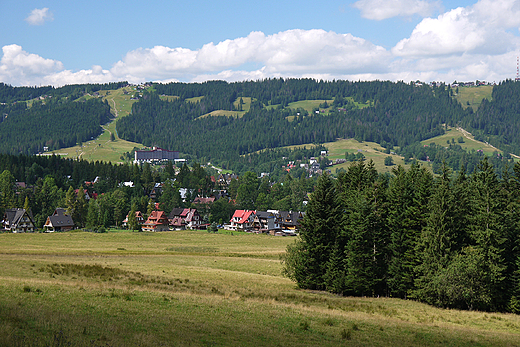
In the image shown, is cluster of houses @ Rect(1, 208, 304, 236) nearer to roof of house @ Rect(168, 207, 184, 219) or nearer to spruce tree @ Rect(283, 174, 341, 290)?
roof of house @ Rect(168, 207, 184, 219)

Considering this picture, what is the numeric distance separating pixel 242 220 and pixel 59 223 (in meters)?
55.6

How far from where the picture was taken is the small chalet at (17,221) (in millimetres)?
126925

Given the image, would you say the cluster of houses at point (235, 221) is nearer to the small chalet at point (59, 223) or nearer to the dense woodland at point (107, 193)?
the dense woodland at point (107, 193)

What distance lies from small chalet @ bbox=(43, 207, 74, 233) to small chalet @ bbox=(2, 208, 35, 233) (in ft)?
14.1

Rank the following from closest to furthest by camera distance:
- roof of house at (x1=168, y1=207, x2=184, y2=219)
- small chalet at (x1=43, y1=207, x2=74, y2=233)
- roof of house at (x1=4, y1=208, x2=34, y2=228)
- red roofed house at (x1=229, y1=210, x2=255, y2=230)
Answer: roof of house at (x1=4, y1=208, x2=34, y2=228) → small chalet at (x1=43, y1=207, x2=74, y2=233) → red roofed house at (x1=229, y1=210, x2=255, y2=230) → roof of house at (x1=168, y1=207, x2=184, y2=219)

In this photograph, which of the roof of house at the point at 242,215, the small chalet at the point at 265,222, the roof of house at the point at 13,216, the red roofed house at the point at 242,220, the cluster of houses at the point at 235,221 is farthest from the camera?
the roof of house at the point at 242,215

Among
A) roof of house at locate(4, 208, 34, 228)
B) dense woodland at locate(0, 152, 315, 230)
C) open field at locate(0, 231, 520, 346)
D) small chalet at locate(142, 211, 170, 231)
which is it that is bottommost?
small chalet at locate(142, 211, 170, 231)

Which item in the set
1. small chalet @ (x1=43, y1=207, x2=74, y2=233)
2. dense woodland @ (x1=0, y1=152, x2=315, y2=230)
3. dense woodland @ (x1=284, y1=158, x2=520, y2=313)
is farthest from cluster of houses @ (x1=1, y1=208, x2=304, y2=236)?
dense woodland @ (x1=284, y1=158, x2=520, y2=313)

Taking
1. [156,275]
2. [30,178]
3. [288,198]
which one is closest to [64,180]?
[30,178]

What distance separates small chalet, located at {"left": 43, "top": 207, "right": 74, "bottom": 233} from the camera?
128750mm

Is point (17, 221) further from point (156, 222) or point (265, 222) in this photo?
point (265, 222)

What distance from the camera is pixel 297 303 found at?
33844mm

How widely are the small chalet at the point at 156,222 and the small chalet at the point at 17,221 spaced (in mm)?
32852

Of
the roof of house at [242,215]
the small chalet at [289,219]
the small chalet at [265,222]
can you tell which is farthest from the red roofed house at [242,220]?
the small chalet at [289,219]
